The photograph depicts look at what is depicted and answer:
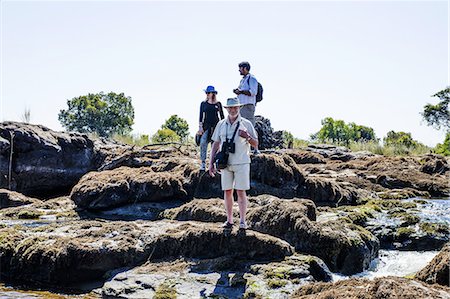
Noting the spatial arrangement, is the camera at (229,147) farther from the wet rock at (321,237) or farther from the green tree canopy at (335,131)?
the green tree canopy at (335,131)

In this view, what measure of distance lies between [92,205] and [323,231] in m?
5.93

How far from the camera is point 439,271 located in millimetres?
5816

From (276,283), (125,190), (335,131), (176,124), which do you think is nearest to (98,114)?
(176,124)

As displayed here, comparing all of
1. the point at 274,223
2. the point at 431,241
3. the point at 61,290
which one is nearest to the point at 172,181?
the point at 274,223

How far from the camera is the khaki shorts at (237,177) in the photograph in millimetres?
7789

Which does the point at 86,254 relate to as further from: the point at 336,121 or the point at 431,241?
the point at 336,121

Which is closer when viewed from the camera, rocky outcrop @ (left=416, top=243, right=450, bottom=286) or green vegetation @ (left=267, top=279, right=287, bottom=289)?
rocky outcrop @ (left=416, top=243, right=450, bottom=286)

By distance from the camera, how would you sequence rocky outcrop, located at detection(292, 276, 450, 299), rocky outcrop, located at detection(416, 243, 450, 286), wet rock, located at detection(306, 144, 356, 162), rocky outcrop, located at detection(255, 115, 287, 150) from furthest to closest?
1. wet rock, located at detection(306, 144, 356, 162)
2. rocky outcrop, located at detection(255, 115, 287, 150)
3. rocky outcrop, located at detection(416, 243, 450, 286)
4. rocky outcrop, located at detection(292, 276, 450, 299)

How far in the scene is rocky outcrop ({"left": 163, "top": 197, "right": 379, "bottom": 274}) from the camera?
8.25 metres

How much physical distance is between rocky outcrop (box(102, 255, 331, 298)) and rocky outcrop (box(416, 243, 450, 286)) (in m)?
1.56

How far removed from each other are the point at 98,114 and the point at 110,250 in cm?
5421

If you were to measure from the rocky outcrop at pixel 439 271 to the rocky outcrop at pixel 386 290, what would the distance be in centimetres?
104

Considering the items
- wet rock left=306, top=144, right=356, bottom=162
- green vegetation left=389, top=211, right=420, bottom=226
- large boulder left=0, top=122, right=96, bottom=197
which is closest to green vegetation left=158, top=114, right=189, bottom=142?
wet rock left=306, top=144, right=356, bottom=162

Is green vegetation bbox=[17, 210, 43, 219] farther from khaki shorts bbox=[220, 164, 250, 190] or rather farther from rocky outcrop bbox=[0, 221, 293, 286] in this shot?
khaki shorts bbox=[220, 164, 250, 190]
